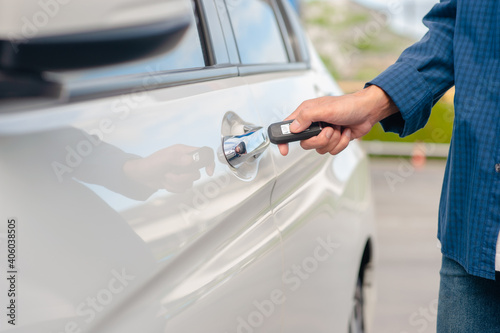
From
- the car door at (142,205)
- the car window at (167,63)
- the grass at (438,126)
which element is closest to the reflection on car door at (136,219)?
the car door at (142,205)

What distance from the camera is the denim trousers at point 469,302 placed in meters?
1.62

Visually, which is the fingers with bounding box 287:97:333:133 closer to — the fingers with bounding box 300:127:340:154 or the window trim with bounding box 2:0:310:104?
the fingers with bounding box 300:127:340:154

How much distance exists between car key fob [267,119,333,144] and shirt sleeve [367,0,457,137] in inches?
9.2

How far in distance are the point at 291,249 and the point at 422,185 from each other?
10.9 metres

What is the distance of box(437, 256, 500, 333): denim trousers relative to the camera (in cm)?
162

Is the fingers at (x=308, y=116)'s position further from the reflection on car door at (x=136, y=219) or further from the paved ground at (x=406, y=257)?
the paved ground at (x=406, y=257)

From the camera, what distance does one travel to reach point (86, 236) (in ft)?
3.34

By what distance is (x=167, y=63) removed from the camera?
62.0 inches

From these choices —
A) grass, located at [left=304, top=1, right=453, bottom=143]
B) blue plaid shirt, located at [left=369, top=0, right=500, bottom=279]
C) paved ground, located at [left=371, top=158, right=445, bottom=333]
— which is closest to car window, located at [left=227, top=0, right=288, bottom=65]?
blue plaid shirt, located at [left=369, top=0, right=500, bottom=279]

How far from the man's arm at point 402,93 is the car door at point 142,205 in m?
0.19

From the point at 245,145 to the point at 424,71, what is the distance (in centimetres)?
56

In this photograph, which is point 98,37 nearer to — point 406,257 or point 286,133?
point 286,133

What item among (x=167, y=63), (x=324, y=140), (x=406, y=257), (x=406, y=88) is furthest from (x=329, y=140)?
(x=406, y=257)

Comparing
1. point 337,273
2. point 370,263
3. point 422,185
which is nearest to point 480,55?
point 337,273
